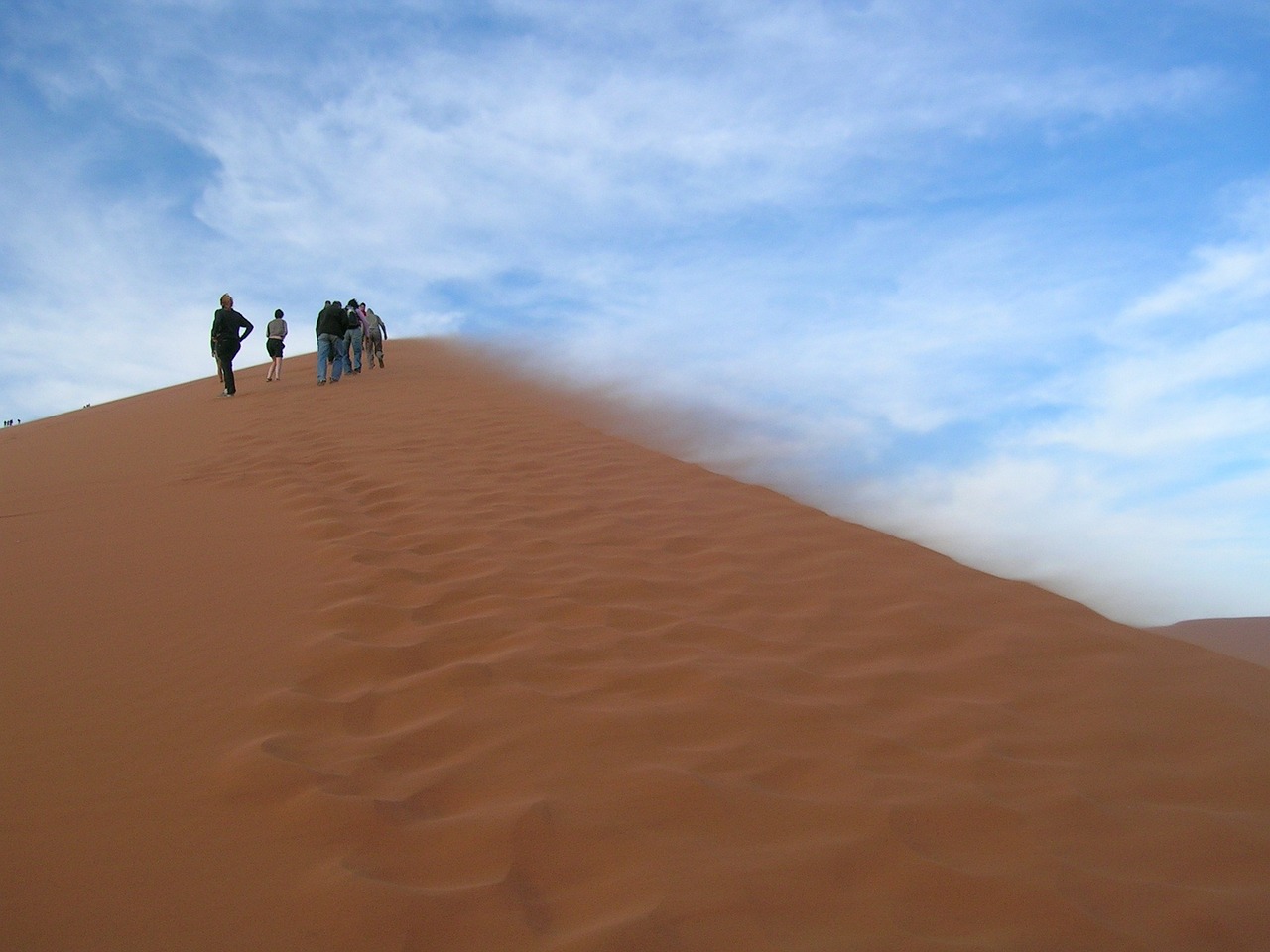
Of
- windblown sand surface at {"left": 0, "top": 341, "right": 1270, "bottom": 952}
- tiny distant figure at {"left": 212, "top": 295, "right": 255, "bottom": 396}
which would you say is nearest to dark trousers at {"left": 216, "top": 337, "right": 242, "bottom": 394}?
tiny distant figure at {"left": 212, "top": 295, "right": 255, "bottom": 396}

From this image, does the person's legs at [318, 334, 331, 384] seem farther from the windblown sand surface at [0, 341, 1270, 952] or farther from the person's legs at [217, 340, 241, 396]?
the windblown sand surface at [0, 341, 1270, 952]

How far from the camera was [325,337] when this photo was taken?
13.8m

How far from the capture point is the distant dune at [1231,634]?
537 cm

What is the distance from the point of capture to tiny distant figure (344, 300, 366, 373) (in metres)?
15.0

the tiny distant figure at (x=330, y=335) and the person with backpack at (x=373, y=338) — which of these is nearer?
the tiny distant figure at (x=330, y=335)

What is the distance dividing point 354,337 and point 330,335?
5.06ft

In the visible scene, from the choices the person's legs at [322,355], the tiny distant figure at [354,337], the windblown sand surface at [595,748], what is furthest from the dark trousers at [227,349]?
the windblown sand surface at [595,748]

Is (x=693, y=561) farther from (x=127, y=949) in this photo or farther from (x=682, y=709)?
(x=127, y=949)

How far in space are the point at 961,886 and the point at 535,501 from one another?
432cm

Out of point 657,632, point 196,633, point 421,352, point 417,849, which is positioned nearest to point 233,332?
point 421,352

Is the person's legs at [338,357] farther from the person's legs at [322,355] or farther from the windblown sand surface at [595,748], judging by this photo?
the windblown sand surface at [595,748]

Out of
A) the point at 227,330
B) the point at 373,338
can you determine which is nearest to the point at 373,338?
the point at 373,338

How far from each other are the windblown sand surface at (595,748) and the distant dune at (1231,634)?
1468 mm

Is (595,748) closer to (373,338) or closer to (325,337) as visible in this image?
(325,337)
